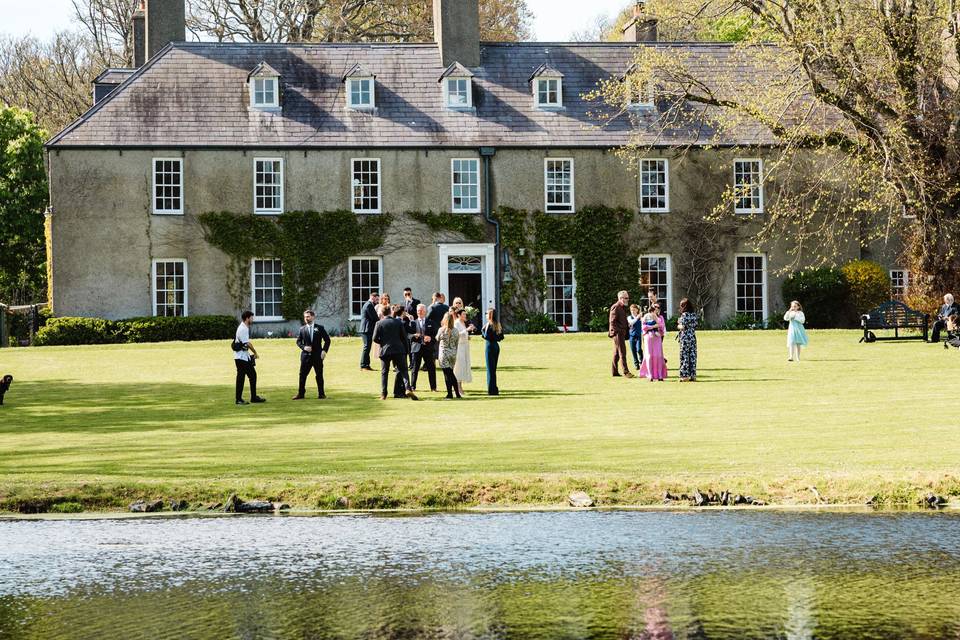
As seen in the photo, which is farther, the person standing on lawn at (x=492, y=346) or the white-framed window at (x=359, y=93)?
the white-framed window at (x=359, y=93)

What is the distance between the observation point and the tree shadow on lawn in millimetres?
19016

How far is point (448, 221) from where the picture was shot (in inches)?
1684

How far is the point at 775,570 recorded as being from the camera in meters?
9.68

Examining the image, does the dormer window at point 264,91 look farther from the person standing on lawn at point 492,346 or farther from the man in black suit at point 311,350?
the person standing on lawn at point 492,346

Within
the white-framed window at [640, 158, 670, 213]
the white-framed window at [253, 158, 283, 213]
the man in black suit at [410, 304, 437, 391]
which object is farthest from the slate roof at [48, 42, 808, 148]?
the man in black suit at [410, 304, 437, 391]

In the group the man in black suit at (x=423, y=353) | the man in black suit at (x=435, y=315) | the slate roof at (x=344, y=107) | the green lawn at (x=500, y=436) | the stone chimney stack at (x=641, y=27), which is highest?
the stone chimney stack at (x=641, y=27)

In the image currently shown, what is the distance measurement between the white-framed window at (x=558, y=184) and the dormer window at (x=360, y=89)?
600cm

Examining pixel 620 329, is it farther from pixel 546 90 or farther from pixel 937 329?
pixel 546 90

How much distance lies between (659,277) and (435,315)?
Answer: 67.1ft

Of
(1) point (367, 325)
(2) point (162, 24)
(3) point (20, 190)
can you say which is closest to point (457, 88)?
(2) point (162, 24)

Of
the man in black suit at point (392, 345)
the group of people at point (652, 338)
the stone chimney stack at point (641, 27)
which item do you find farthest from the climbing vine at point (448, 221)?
the man in black suit at point (392, 345)

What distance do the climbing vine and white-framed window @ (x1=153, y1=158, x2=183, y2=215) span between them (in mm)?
7246

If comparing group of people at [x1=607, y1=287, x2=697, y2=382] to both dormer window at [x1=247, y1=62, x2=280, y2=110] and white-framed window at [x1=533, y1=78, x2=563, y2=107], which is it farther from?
dormer window at [x1=247, y1=62, x2=280, y2=110]

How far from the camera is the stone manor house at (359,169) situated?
41.8 metres
